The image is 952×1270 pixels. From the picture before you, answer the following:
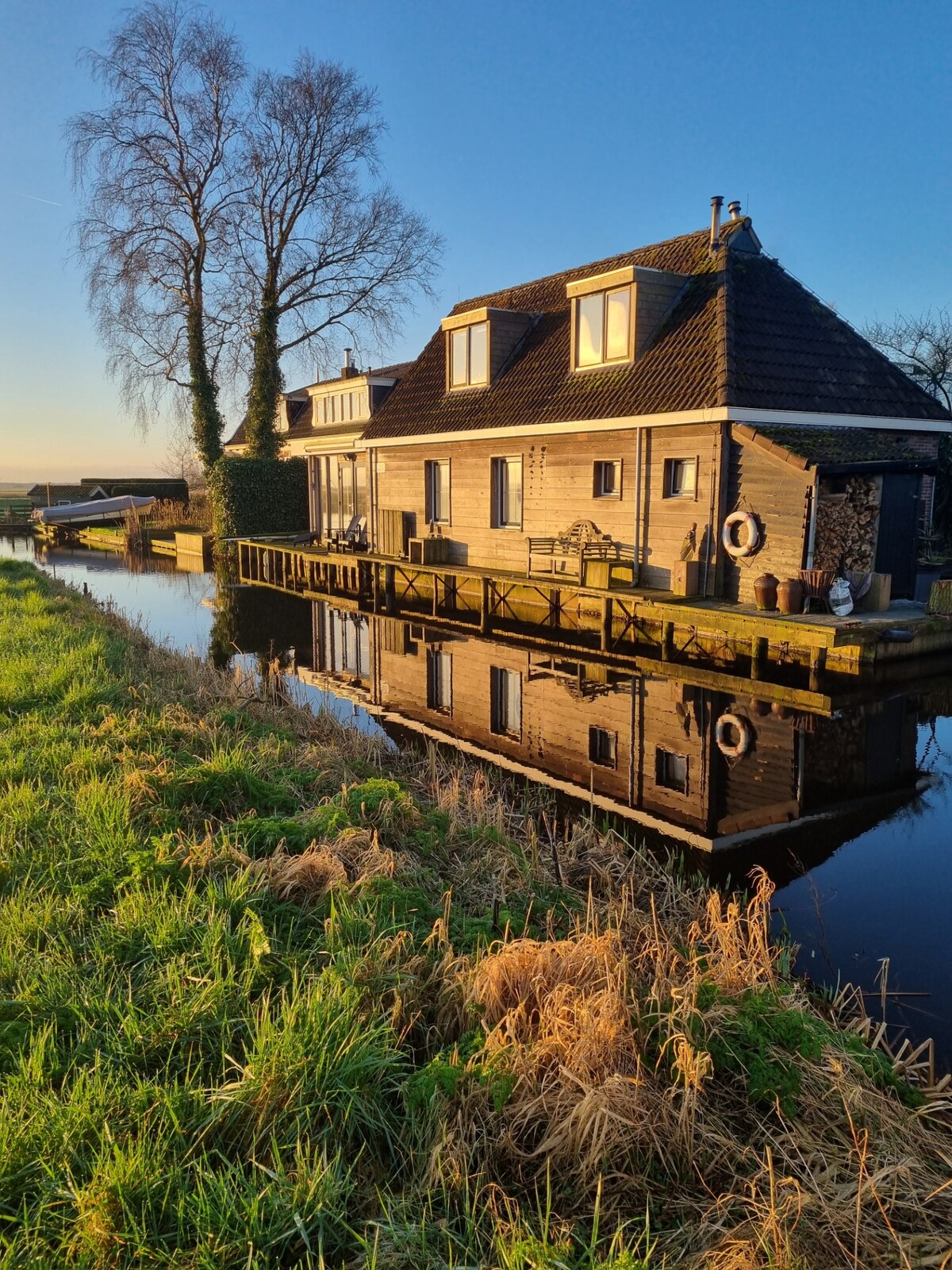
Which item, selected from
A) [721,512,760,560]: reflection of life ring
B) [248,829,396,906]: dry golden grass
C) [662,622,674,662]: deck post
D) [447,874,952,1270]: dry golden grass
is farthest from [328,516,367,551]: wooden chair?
[447,874,952,1270]: dry golden grass

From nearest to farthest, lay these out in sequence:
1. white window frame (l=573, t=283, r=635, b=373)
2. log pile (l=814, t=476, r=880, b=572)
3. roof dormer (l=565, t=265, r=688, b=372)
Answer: log pile (l=814, t=476, r=880, b=572) < roof dormer (l=565, t=265, r=688, b=372) < white window frame (l=573, t=283, r=635, b=373)

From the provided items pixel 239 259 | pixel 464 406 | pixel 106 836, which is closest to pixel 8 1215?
pixel 106 836

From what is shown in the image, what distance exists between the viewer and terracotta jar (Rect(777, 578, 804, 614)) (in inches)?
436

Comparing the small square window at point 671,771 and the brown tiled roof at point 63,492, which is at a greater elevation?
the brown tiled roof at point 63,492

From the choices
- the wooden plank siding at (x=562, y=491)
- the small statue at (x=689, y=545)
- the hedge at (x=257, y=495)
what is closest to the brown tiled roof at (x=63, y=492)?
the hedge at (x=257, y=495)

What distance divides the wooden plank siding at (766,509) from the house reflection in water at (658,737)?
78.5 inches

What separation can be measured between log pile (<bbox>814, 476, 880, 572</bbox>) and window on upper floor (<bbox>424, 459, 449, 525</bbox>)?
854 cm

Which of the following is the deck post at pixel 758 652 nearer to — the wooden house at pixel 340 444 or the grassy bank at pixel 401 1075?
the grassy bank at pixel 401 1075

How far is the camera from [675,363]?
43.4ft

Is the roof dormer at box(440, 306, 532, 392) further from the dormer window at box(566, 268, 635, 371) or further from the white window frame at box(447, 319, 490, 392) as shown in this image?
the dormer window at box(566, 268, 635, 371)

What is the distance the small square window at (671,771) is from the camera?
24.6 ft

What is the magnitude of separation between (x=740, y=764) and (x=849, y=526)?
5.42 meters

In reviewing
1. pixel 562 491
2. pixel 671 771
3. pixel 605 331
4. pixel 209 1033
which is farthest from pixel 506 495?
pixel 209 1033

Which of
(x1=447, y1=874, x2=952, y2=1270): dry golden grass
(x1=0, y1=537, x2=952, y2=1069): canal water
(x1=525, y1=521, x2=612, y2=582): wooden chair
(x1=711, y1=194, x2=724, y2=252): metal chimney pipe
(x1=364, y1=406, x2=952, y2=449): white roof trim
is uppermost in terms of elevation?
(x1=711, y1=194, x2=724, y2=252): metal chimney pipe
